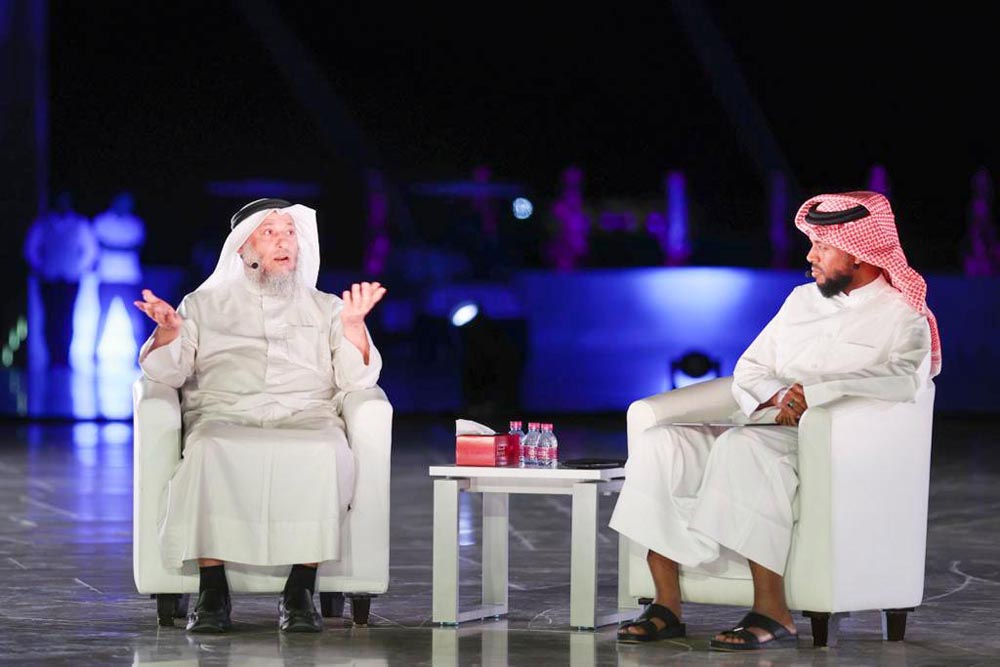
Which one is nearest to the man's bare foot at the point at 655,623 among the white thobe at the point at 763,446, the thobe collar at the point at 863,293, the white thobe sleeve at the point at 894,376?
the white thobe at the point at 763,446

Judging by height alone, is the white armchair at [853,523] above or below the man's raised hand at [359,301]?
below

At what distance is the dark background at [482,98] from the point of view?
15.7 meters

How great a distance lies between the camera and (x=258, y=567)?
4.58 metres

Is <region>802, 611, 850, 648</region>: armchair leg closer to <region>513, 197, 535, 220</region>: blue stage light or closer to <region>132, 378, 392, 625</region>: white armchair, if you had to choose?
<region>132, 378, 392, 625</region>: white armchair

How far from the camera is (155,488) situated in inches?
180

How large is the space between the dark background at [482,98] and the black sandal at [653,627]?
11585 millimetres

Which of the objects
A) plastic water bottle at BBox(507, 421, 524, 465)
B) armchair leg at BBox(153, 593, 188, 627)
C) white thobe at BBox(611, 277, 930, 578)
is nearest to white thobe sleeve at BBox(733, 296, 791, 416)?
white thobe at BBox(611, 277, 930, 578)

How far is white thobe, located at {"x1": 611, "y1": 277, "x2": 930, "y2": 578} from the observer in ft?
14.2

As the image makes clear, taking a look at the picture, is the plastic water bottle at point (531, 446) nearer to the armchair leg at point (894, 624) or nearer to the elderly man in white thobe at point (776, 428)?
the elderly man in white thobe at point (776, 428)

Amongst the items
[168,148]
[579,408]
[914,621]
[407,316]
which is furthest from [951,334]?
[914,621]

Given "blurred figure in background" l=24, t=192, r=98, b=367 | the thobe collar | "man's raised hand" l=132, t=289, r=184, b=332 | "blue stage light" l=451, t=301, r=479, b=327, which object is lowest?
"man's raised hand" l=132, t=289, r=184, b=332

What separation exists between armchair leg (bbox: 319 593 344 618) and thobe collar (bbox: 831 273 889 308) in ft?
4.99

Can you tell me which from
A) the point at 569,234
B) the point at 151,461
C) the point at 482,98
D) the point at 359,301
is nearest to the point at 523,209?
the point at 569,234

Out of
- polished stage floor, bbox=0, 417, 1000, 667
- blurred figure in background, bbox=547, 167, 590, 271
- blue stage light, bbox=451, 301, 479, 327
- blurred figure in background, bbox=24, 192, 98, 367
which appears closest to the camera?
polished stage floor, bbox=0, 417, 1000, 667
